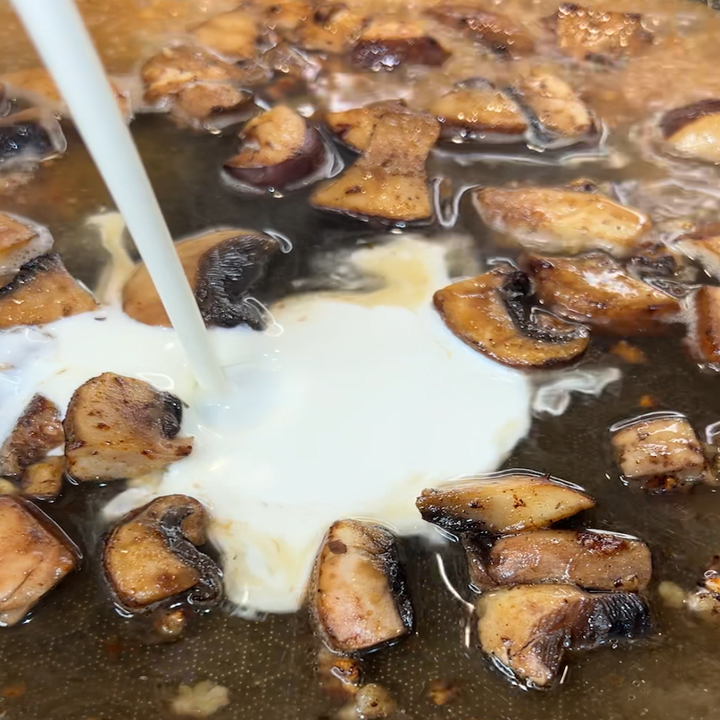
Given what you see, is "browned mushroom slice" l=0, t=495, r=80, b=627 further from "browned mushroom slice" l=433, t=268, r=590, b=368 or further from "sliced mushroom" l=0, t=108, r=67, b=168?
"sliced mushroom" l=0, t=108, r=67, b=168

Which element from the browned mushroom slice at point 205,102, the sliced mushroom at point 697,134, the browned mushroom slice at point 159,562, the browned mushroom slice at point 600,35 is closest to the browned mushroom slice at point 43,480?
the browned mushroom slice at point 159,562

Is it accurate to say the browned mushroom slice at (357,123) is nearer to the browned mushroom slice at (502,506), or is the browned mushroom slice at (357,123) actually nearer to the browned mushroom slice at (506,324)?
the browned mushroom slice at (506,324)

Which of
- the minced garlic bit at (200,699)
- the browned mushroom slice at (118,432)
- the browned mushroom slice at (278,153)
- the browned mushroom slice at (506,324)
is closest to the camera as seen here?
the minced garlic bit at (200,699)

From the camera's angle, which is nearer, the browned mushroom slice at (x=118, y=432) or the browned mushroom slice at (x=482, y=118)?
the browned mushroom slice at (x=118, y=432)

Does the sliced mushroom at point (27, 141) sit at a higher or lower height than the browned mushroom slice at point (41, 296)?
higher

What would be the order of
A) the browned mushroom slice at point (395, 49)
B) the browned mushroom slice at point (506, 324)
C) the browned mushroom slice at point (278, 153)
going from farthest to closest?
the browned mushroom slice at point (395, 49)
the browned mushroom slice at point (278, 153)
the browned mushroom slice at point (506, 324)

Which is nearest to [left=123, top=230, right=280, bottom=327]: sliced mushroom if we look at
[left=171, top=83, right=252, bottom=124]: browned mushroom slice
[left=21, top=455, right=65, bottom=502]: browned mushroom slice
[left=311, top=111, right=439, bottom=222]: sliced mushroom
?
[left=311, top=111, right=439, bottom=222]: sliced mushroom

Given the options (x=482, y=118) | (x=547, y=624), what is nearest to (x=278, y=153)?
(x=482, y=118)

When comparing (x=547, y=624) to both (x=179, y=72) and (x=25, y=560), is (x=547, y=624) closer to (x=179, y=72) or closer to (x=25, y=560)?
(x=25, y=560)
